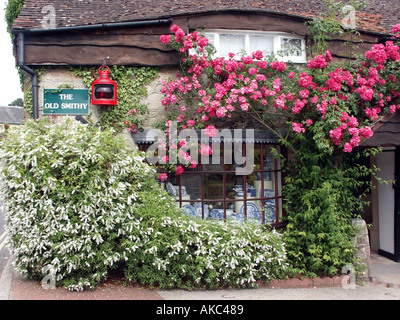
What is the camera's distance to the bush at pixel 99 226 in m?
5.41

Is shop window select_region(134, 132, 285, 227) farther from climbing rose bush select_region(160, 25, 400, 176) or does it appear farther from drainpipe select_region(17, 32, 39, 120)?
drainpipe select_region(17, 32, 39, 120)

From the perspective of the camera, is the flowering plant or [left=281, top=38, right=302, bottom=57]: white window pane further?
[left=281, top=38, right=302, bottom=57]: white window pane

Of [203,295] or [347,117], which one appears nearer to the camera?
[203,295]

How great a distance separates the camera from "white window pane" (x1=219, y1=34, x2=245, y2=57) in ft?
24.6

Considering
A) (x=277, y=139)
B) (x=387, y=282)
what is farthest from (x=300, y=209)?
(x=387, y=282)

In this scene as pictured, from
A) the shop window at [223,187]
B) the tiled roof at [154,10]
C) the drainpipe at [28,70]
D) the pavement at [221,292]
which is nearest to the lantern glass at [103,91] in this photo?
the shop window at [223,187]

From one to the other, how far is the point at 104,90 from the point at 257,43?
3.10m

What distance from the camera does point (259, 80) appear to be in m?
6.69

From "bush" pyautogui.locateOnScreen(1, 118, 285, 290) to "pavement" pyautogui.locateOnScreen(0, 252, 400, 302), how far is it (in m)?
0.16

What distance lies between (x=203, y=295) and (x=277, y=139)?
3.10m

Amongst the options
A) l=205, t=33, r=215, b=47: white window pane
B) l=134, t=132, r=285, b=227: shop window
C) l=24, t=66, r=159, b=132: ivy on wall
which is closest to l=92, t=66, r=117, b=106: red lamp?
l=24, t=66, r=159, b=132: ivy on wall

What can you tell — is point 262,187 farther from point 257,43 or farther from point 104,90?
point 104,90
